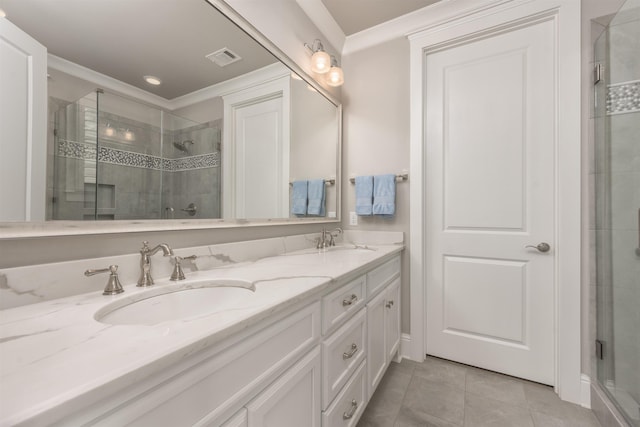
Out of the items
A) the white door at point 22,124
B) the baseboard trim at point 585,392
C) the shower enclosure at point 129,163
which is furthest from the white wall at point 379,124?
the white door at point 22,124

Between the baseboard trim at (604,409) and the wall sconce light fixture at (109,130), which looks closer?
the wall sconce light fixture at (109,130)

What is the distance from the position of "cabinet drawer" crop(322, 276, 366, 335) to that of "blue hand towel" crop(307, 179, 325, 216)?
746 mm

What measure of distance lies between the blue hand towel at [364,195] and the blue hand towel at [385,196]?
38mm

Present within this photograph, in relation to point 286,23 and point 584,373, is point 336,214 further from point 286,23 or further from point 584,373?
point 584,373

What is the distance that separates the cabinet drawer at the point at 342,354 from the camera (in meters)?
0.96

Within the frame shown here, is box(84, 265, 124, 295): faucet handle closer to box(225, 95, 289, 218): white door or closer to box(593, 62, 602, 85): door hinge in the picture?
box(225, 95, 289, 218): white door

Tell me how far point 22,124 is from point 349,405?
56.5 inches

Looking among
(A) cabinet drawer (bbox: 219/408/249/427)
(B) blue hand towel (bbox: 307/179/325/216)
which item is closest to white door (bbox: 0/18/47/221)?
(A) cabinet drawer (bbox: 219/408/249/427)

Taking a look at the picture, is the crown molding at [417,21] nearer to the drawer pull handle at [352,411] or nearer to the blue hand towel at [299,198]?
the blue hand towel at [299,198]

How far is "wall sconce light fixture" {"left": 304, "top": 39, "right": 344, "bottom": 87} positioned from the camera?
1812 millimetres

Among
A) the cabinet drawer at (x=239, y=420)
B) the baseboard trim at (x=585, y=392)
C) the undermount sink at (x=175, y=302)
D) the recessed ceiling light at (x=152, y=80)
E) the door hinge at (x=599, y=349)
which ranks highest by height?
the recessed ceiling light at (x=152, y=80)

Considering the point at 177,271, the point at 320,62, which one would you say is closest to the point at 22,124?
the point at 177,271

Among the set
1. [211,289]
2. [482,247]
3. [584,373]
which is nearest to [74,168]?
[211,289]

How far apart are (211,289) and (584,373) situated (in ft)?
6.59
